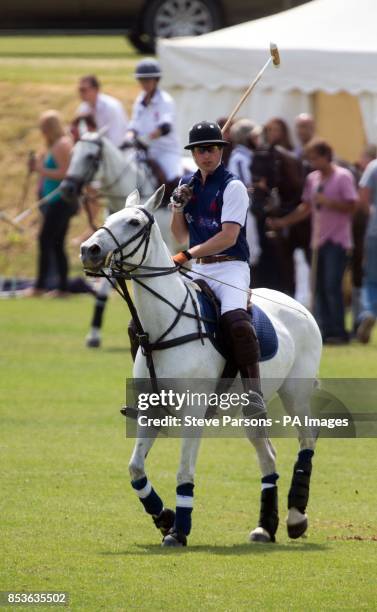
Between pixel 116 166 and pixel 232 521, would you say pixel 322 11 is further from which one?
pixel 232 521

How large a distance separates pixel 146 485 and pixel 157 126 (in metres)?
Answer: 10.3

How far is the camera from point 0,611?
7.71m

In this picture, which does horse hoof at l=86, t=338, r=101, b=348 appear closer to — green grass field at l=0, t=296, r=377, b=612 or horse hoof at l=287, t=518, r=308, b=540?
green grass field at l=0, t=296, r=377, b=612

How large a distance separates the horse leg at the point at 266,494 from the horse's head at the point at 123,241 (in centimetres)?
142

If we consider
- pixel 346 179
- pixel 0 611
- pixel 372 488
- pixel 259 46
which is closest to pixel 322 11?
pixel 259 46

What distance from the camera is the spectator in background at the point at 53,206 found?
23.6 meters

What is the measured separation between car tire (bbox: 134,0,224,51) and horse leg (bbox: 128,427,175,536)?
23.3 meters

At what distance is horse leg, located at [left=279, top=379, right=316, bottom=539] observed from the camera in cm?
1008

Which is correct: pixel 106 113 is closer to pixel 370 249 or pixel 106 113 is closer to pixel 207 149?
pixel 370 249

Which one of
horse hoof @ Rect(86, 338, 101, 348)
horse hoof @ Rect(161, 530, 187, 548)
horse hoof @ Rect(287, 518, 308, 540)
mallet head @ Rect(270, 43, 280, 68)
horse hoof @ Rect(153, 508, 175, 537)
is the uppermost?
mallet head @ Rect(270, 43, 280, 68)

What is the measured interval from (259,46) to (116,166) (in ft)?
11.8

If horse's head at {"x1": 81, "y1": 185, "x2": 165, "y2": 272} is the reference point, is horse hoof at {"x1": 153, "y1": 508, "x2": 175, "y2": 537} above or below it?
below

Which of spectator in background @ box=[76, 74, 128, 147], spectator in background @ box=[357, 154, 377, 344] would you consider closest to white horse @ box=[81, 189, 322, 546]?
spectator in background @ box=[357, 154, 377, 344]

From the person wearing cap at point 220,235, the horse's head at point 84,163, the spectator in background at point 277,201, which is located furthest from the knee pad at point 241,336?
the spectator in background at point 277,201
